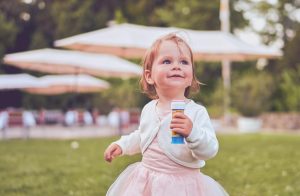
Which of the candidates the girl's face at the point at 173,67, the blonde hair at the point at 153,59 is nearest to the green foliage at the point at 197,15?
the blonde hair at the point at 153,59

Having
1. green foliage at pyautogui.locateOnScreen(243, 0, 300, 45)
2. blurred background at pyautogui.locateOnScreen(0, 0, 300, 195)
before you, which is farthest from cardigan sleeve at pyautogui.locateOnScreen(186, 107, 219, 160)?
green foliage at pyautogui.locateOnScreen(243, 0, 300, 45)

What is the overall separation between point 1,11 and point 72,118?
15661 mm

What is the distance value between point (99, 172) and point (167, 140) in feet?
14.4

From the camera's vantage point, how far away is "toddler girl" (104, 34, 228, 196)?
103 inches

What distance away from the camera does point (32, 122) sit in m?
16.8

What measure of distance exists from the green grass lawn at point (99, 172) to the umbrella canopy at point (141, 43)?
4681 mm

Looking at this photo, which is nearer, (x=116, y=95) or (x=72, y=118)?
(x=72, y=118)

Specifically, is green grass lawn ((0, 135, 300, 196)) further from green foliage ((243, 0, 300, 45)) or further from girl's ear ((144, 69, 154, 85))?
green foliage ((243, 0, 300, 45))

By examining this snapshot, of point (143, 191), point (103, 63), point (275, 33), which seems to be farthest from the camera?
point (275, 33)

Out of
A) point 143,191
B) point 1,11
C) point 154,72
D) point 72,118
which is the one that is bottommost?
point 72,118

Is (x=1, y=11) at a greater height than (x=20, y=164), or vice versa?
(x=1, y=11)

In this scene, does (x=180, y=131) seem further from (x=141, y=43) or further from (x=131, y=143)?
(x=141, y=43)

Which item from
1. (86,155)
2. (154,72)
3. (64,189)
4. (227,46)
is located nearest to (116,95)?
(227,46)

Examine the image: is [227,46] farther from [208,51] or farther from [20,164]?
[20,164]
